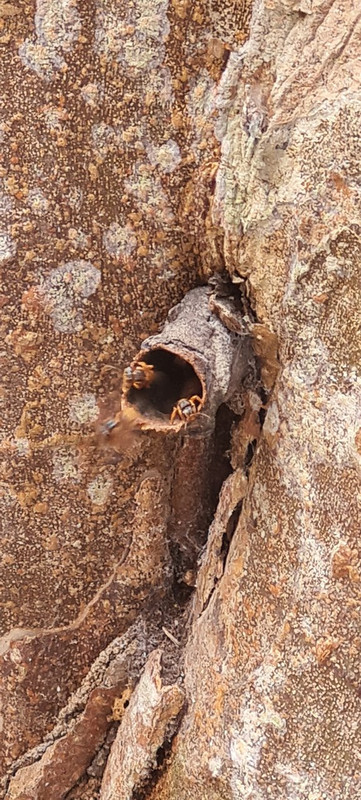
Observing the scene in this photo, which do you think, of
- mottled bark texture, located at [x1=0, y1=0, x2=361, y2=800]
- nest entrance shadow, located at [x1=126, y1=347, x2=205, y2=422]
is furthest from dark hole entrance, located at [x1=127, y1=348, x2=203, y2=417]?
mottled bark texture, located at [x1=0, y1=0, x2=361, y2=800]

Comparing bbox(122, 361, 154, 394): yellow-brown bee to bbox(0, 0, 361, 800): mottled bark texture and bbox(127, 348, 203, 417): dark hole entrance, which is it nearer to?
bbox(127, 348, 203, 417): dark hole entrance

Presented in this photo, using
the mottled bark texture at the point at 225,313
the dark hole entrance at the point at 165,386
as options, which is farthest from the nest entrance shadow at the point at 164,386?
the mottled bark texture at the point at 225,313

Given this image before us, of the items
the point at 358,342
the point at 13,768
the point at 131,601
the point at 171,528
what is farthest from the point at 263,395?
the point at 13,768

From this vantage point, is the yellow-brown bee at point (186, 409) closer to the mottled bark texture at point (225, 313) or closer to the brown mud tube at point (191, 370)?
the brown mud tube at point (191, 370)

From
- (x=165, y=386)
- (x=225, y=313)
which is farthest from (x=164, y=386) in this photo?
(x=225, y=313)

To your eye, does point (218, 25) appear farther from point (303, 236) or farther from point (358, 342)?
point (358, 342)

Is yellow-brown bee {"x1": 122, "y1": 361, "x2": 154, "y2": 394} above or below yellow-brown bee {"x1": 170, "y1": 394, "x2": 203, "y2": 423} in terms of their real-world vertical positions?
above

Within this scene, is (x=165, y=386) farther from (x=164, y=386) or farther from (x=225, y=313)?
(x=225, y=313)
